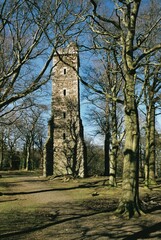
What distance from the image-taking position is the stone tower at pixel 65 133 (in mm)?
33625

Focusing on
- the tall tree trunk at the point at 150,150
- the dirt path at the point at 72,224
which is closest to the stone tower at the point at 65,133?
the tall tree trunk at the point at 150,150

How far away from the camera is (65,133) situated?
113 feet

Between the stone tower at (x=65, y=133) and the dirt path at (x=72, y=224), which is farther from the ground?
the stone tower at (x=65, y=133)

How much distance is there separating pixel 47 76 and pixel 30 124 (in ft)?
104

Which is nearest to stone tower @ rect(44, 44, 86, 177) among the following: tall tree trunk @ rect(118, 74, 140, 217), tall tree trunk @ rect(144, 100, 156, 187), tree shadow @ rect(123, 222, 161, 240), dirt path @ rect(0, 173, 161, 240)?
tall tree trunk @ rect(144, 100, 156, 187)

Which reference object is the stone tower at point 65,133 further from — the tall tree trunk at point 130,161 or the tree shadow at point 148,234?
the tree shadow at point 148,234

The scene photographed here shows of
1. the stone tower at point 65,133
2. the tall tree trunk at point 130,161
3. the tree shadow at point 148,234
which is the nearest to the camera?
the tree shadow at point 148,234

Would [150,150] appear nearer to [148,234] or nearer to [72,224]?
[72,224]

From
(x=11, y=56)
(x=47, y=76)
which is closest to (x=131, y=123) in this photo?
(x=47, y=76)

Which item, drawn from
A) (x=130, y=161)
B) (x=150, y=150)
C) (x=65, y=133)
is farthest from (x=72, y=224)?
(x=65, y=133)

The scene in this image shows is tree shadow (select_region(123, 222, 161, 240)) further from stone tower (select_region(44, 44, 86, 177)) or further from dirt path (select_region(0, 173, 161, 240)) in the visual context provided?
stone tower (select_region(44, 44, 86, 177))

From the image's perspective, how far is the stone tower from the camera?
33625mm

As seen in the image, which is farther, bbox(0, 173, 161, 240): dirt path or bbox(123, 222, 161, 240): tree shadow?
bbox(0, 173, 161, 240): dirt path

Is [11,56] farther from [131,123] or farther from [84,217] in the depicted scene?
[84,217]
